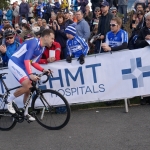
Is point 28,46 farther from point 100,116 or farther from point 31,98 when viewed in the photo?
point 100,116

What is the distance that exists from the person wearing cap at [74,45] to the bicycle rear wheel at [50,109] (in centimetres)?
101

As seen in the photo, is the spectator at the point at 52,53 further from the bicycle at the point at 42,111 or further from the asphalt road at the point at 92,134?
the asphalt road at the point at 92,134

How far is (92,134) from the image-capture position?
5.91 m

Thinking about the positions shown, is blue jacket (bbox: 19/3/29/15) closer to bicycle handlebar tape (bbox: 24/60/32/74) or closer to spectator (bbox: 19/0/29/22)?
spectator (bbox: 19/0/29/22)

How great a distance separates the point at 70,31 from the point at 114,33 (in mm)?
921

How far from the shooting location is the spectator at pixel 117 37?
22.9 feet

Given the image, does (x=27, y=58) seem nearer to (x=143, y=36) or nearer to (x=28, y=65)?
(x=28, y=65)

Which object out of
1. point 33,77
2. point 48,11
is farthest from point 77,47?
point 48,11

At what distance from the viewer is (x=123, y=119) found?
6535mm

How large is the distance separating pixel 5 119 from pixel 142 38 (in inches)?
125

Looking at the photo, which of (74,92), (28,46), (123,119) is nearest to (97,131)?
(123,119)

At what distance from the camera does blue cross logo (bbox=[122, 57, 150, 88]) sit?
686cm

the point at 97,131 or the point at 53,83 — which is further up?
the point at 53,83

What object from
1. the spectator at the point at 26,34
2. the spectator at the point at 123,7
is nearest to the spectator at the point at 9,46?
the spectator at the point at 26,34
